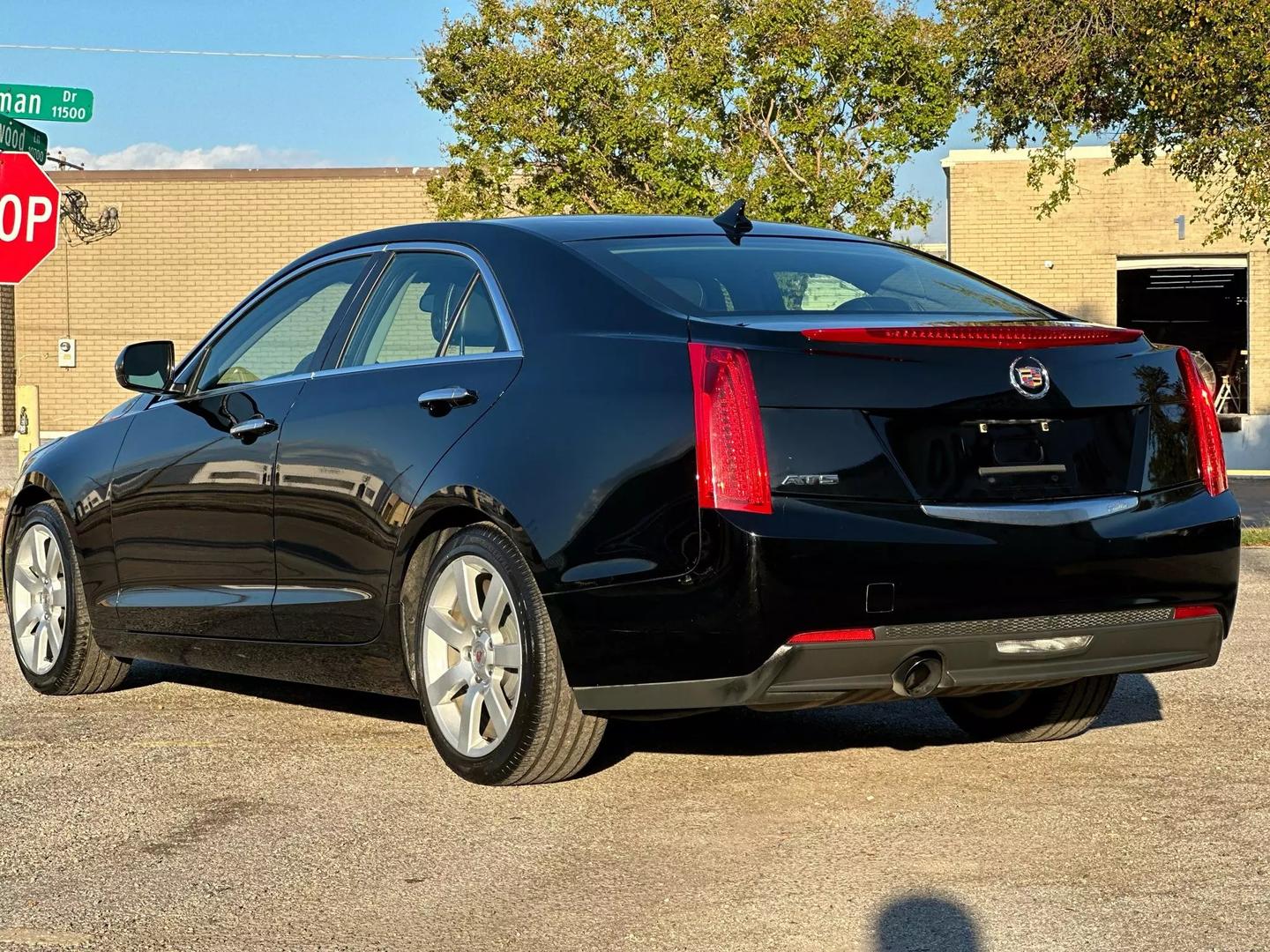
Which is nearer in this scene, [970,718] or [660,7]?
[970,718]

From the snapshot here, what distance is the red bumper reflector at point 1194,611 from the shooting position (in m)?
4.96

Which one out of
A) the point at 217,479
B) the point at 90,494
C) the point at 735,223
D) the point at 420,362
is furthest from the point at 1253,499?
the point at 420,362

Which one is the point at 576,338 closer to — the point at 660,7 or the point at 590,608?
the point at 590,608

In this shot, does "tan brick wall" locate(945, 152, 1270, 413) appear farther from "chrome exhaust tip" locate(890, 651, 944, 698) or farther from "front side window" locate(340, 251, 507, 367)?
"chrome exhaust tip" locate(890, 651, 944, 698)

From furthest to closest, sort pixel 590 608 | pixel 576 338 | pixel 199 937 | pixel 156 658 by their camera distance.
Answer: pixel 156 658 → pixel 576 338 → pixel 590 608 → pixel 199 937

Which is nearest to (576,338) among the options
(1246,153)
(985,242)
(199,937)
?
(199,937)

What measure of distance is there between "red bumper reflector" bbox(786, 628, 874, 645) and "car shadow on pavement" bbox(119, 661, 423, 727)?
2.22 metres

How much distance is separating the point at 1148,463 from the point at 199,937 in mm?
2685

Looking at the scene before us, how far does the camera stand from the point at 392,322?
5.87 meters

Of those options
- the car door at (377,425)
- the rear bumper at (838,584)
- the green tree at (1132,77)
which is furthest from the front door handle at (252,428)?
the green tree at (1132,77)

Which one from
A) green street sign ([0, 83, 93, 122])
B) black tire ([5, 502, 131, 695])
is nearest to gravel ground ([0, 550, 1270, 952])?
black tire ([5, 502, 131, 695])

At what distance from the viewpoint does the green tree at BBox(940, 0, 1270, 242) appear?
43.7 feet

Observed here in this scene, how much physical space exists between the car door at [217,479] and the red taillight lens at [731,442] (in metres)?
1.86

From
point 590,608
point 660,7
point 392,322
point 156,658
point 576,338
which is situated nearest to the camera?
point 590,608
